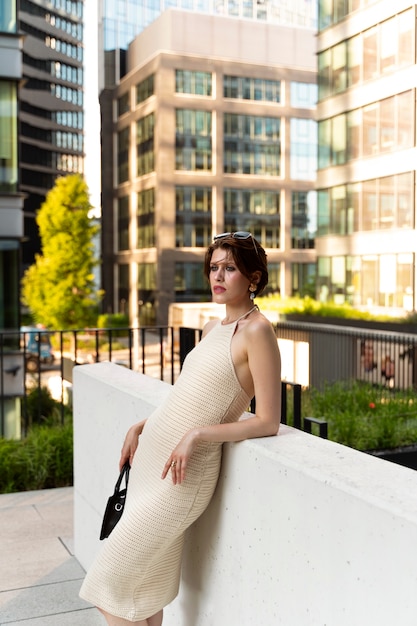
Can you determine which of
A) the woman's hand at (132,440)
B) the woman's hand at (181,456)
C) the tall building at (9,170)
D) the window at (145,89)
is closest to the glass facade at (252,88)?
the window at (145,89)

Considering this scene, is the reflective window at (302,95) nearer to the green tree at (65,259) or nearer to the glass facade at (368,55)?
the green tree at (65,259)

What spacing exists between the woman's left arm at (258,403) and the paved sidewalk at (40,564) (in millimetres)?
1786

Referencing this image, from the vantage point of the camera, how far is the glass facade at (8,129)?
643 inches

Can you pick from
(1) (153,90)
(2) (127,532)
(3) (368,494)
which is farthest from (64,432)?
(1) (153,90)

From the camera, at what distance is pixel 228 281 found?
296 cm

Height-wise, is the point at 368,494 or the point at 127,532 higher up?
the point at 368,494

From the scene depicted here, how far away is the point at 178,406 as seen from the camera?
9.58ft

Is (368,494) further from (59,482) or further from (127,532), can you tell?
(59,482)

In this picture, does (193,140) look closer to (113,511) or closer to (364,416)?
(364,416)

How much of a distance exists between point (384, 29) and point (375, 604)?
30397 millimetres

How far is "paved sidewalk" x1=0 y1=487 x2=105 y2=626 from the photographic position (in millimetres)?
4180

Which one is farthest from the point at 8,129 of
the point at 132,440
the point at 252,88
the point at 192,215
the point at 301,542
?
the point at 252,88

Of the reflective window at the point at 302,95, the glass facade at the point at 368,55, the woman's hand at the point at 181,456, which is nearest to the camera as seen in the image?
the woman's hand at the point at 181,456

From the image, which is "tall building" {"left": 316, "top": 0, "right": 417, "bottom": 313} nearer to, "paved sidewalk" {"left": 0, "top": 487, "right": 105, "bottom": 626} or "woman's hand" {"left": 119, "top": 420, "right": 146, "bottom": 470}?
"paved sidewalk" {"left": 0, "top": 487, "right": 105, "bottom": 626}
